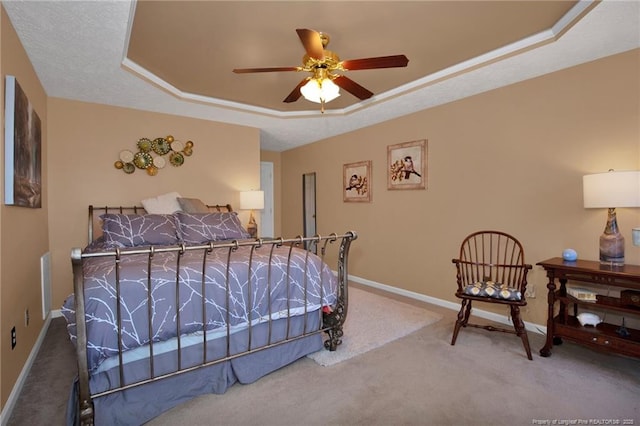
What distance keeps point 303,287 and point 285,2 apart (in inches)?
77.4

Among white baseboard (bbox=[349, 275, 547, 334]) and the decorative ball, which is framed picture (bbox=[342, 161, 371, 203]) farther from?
the decorative ball

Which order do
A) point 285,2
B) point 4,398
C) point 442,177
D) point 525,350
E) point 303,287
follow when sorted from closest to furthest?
point 4,398, point 285,2, point 303,287, point 525,350, point 442,177

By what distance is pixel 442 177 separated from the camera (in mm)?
3832

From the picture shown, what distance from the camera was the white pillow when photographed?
384 cm

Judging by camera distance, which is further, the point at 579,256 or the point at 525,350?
the point at 579,256

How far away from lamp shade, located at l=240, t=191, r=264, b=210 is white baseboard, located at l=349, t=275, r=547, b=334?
1877 mm

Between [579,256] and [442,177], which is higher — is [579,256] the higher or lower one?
the lower one

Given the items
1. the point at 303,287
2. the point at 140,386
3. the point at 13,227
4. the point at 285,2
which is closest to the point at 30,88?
the point at 13,227

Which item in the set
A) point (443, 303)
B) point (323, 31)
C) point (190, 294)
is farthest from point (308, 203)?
point (190, 294)

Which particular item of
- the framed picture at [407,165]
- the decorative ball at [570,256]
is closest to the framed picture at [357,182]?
the framed picture at [407,165]

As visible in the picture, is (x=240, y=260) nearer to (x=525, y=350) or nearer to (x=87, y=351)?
(x=87, y=351)

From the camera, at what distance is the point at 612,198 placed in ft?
7.45

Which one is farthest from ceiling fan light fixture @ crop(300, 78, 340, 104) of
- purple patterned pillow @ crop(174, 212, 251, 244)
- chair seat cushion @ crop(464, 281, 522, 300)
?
chair seat cushion @ crop(464, 281, 522, 300)

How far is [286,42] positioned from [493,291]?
2.63 m
